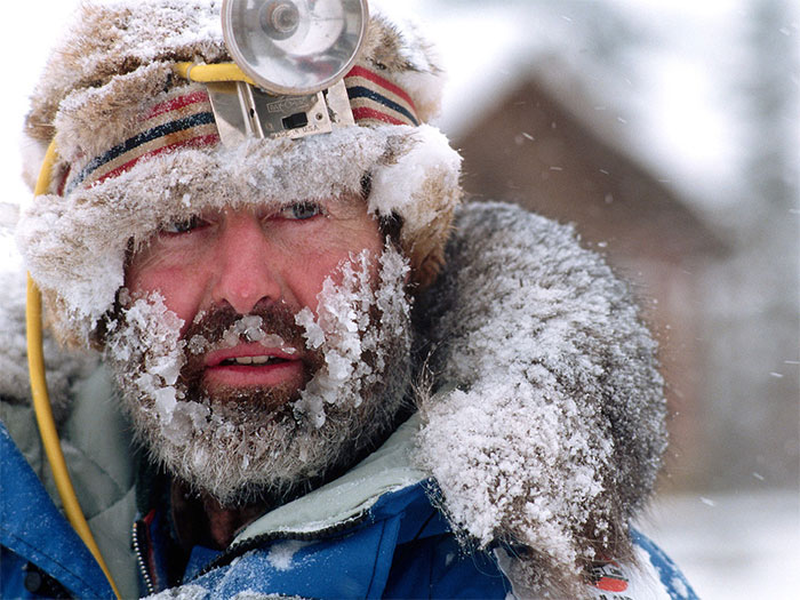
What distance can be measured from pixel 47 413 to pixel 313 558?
3.13 ft

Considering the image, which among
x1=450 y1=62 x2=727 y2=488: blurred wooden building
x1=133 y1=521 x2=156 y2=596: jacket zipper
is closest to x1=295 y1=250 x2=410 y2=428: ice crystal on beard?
x1=133 y1=521 x2=156 y2=596: jacket zipper

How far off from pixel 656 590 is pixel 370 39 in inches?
54.5

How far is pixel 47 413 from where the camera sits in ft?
6.65

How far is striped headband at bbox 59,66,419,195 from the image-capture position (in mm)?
1736

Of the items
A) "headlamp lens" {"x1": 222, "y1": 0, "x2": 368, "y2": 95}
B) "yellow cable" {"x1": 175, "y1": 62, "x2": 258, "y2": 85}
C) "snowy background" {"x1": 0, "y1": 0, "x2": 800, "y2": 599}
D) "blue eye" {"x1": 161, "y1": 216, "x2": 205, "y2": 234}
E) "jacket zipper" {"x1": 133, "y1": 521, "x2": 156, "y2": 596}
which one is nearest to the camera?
"headlamp lens" {"x1": 222, "y1": 0, "x2": 368, "y2": 95}

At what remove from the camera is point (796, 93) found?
16078 mm

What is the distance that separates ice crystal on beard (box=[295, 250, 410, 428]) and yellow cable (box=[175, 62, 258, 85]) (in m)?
0.47

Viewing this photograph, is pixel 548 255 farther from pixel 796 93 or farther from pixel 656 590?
pixel 796 93

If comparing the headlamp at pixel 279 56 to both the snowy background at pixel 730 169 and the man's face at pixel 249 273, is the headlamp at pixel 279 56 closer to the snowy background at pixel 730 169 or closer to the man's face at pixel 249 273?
the man's face at pixel 249 273

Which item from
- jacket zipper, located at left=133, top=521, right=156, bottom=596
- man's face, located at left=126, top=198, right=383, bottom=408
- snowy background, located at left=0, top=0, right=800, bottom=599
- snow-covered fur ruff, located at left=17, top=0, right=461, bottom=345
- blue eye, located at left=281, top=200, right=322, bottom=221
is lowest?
snowy background, located at left=0, top=0, right=800, bottom=599

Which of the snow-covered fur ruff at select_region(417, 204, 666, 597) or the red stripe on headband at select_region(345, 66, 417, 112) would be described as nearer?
the snow-covered fur ruff at select_region(417, 204, 666, 597)

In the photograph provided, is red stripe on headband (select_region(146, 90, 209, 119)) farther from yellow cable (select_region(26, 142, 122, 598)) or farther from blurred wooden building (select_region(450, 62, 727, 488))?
blurred wooden building (select_region(450, 62, 727, 488))

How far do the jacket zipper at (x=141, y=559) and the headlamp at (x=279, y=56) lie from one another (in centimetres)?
98

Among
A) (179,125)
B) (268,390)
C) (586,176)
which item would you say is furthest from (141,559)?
(586,176)
